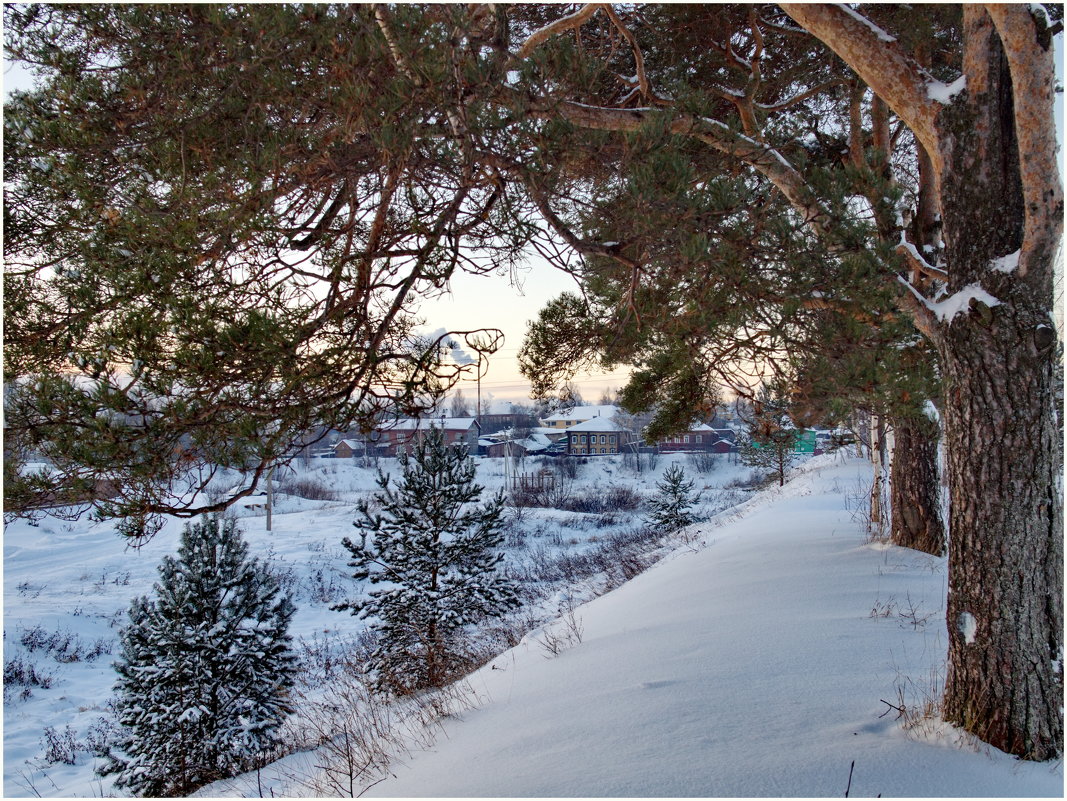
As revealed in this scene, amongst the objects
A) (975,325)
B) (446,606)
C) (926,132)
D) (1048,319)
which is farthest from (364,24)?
(446,606)

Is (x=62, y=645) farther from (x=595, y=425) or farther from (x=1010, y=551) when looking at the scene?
(x=595, y=425)

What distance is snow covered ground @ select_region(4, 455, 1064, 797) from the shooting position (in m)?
2.54

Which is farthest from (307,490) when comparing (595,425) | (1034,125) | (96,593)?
(1034,125)

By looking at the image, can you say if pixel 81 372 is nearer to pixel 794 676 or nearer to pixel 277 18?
pixel 277 18

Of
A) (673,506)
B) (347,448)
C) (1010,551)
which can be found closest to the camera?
(1010,551)

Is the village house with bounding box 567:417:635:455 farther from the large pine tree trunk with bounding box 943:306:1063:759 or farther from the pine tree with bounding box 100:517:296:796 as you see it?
the large pine tree trunk with bounding box 943:306:1063:759

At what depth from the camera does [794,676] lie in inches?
137

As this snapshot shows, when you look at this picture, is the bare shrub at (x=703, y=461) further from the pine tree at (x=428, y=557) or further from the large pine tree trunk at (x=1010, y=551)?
the large pine tree trunk at (x=1010, y=551)

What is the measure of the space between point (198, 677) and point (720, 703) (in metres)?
5.80

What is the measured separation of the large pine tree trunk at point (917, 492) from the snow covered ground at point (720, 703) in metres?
0.35

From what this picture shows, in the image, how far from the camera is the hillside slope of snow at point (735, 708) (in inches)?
98.6

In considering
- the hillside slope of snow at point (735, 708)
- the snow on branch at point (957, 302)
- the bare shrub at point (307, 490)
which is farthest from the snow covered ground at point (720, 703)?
the bare shrub at point (307, 490)

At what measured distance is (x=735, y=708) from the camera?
3.10m

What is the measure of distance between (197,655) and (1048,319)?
761 cm
